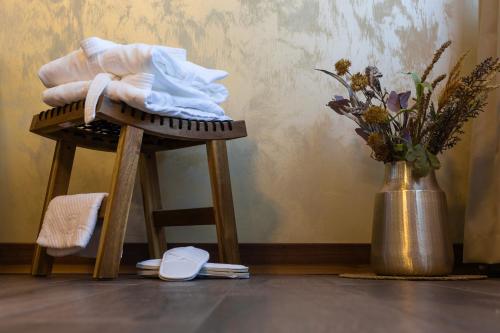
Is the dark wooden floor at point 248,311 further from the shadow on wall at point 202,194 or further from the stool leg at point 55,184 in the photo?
the shadow on wall at point 202,194

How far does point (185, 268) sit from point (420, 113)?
22.5 inches

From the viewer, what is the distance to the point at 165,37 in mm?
1484

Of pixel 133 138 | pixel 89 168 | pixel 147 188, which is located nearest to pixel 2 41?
pixel 89 168

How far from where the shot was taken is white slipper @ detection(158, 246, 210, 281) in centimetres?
98

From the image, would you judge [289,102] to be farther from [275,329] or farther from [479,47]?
[275,329]

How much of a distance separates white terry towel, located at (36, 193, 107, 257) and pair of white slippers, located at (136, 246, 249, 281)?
128 mm

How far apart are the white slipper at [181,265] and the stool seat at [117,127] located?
0.25 metres

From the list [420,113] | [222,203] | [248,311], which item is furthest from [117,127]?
[248,311]

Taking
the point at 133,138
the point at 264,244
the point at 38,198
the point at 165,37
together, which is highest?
the point at 165,37

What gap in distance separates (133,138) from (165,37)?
52 cm

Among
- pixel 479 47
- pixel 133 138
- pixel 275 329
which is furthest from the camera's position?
pixel 479 47

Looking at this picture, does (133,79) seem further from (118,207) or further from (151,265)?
(151,265)

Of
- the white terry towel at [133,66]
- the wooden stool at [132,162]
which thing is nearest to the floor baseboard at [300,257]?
the wooden stool at [132,162]

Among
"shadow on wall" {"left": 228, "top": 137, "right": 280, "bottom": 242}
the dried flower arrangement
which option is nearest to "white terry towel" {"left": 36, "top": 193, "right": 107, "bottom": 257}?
"shadow on wall" {"left": 228, "top": 137, "right": 280, "bottom": 242}
